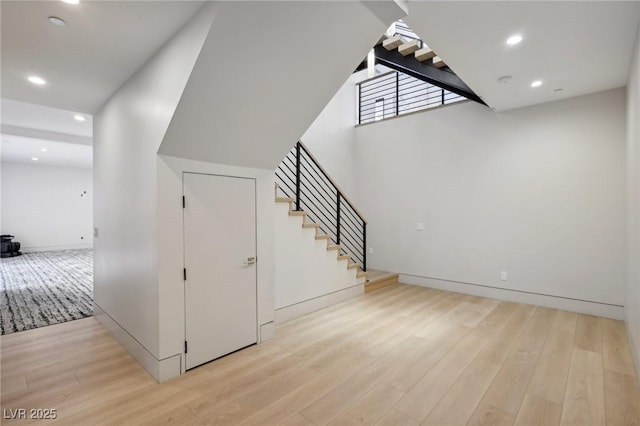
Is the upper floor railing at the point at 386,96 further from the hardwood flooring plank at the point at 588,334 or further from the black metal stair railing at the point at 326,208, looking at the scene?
the hardwood flooring plank at the point at 588,334

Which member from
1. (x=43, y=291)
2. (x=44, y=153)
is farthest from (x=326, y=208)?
(x=44, y=153)

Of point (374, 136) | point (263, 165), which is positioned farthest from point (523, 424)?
point (374, 136)

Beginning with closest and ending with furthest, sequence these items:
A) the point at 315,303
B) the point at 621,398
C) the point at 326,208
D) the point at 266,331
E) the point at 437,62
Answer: the point at 621,398, the point at 266,331, the point at 437,62, the point at 315,303, the point at 326,208

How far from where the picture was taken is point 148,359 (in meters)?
2.64

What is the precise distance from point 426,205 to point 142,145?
4709 millimetres

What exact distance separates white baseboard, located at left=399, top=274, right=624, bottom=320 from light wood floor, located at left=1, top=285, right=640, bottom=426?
24 centimetres

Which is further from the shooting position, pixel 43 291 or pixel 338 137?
pixel 338 137

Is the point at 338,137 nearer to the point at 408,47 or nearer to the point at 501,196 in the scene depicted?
the point at 408,47

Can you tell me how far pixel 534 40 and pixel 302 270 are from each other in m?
3.62

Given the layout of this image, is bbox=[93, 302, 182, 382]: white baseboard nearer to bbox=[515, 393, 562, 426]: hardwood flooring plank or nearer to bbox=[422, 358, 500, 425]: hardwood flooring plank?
bbox=[422, 358, 500, 425]: hardwood flooring plank

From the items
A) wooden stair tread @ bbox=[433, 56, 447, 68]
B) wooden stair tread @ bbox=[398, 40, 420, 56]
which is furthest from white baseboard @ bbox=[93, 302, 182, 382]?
wooden stair tread @ bbox=[433, 56, 447, 68]

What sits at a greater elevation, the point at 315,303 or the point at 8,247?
the point at 8,247

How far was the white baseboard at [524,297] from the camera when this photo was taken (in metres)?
3.96

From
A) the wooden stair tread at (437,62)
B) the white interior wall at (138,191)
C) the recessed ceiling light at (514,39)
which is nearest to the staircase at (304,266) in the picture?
the white interior wall at (138,191)
